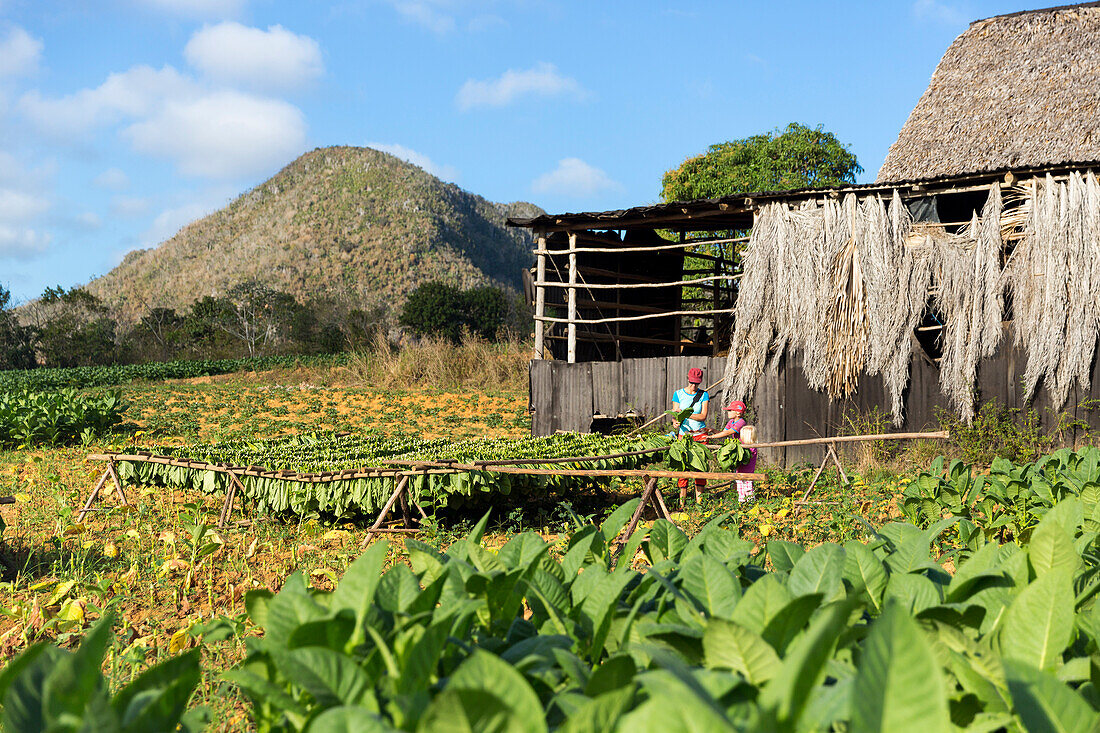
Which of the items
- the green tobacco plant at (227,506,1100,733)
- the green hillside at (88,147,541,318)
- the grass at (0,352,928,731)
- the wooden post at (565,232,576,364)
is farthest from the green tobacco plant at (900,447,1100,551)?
the green hillside at (88,147,541,318)

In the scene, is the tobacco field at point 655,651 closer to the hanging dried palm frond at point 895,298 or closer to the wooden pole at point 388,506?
the wooden pole at point 388,506

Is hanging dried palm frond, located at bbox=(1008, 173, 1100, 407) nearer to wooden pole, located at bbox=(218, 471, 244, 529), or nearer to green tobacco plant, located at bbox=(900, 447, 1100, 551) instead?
green tobacco plant, located at bbox=(900, 447, 1100, 551)

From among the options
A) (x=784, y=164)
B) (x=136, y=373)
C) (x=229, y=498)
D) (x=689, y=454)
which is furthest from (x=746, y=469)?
(x=136, y=373)

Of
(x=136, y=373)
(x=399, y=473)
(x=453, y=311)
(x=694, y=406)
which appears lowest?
(x=399, y=473)

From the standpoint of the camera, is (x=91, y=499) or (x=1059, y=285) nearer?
(x=91, y=499)

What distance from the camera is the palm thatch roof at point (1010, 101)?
12.1 meters

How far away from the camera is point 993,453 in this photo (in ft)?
29.7

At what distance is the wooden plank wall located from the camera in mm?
9016

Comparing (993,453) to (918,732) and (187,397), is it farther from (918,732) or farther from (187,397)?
(187,397)

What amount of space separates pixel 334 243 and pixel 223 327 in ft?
98.4

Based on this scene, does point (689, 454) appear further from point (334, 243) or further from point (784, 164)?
point (334, 243)

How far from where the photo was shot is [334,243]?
63406 millimetres

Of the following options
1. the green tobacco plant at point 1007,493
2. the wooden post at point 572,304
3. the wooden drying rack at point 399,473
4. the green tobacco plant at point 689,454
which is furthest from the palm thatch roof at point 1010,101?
the wooden drying rack at point 399,473

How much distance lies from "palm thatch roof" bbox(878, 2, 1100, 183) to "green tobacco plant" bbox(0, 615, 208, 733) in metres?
12.6
